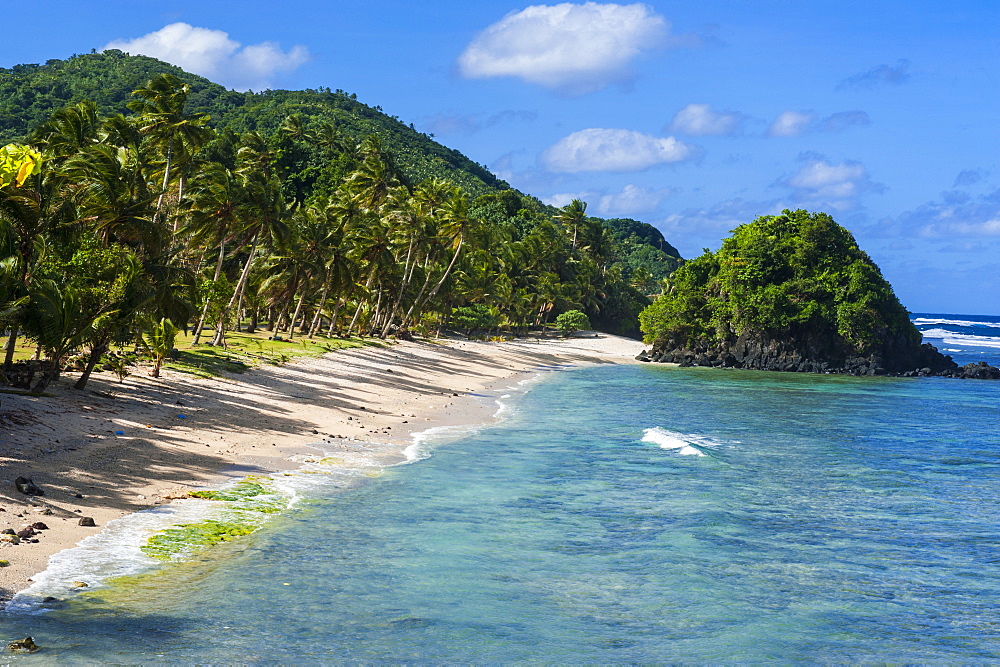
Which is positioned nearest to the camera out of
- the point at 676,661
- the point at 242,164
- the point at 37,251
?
the point at 676,661

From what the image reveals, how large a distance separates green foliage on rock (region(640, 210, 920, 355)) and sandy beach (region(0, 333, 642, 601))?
143ft

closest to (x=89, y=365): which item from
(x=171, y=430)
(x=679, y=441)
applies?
(x=171, y=430)

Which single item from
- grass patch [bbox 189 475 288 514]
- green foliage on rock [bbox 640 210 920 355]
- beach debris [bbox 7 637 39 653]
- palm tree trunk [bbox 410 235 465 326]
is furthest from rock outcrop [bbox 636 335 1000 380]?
beach debris [bbox 7 637 39 653]

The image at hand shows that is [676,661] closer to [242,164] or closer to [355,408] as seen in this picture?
[355,408]

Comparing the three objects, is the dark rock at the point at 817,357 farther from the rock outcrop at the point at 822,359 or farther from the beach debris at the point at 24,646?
the beach debris at the point at 24,646

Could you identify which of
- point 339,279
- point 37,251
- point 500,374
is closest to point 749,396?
point 500,374

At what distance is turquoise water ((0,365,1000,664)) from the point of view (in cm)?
1110

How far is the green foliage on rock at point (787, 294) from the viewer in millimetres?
80688

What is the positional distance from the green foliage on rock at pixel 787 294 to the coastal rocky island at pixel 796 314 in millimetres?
95

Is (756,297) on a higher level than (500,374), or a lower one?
higher

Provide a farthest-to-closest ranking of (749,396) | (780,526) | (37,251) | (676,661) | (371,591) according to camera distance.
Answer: (749,396) → (37,251) → (780,526) → (371,591) → (676,661)

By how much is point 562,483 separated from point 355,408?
1346 centimetres

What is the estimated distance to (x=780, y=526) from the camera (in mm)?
18953

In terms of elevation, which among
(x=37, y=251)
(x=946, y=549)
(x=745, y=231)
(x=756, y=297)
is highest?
(x=745, y=231)
